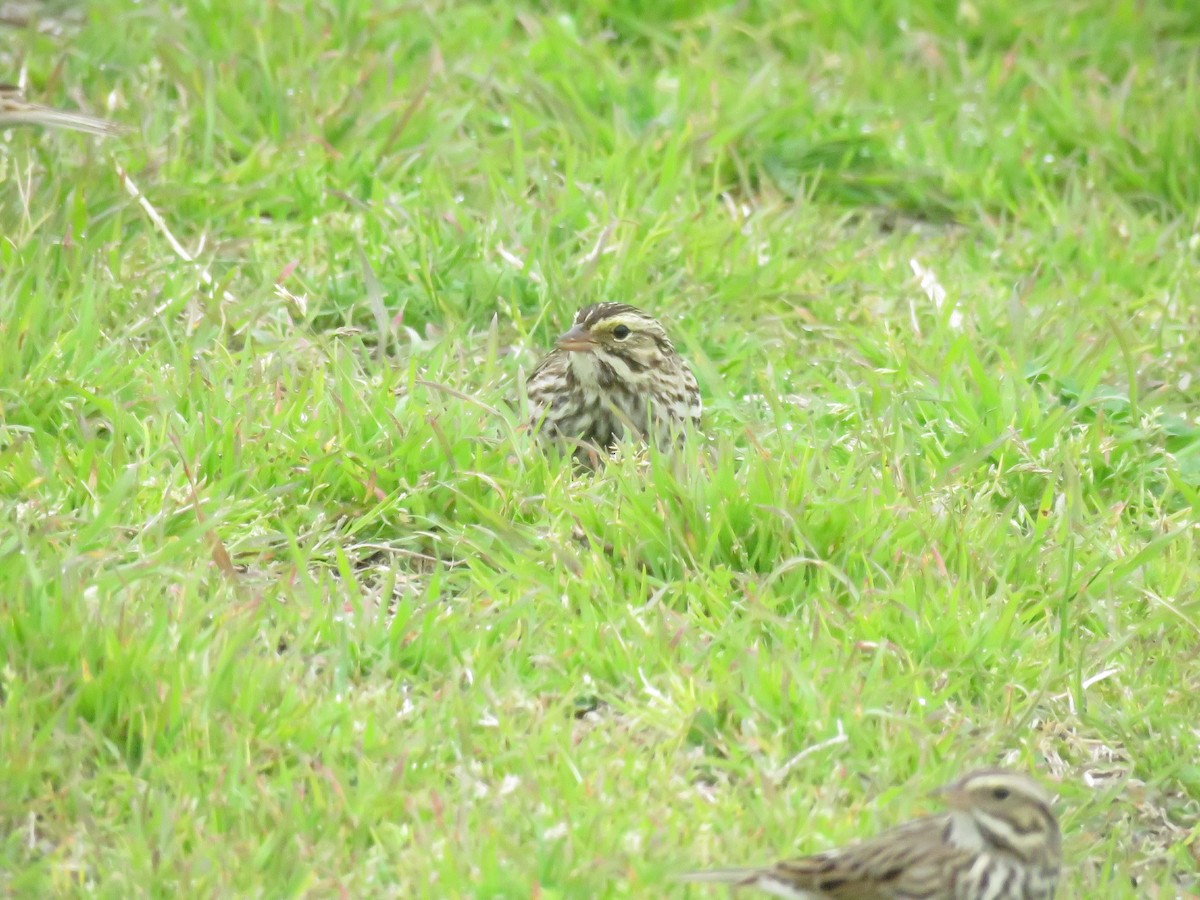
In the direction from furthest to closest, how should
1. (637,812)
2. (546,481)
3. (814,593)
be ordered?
(546,481) < (814,593) < (637,812)

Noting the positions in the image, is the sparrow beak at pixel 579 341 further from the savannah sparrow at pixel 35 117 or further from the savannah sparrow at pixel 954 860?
the savannah sparrow at pixel 954 860

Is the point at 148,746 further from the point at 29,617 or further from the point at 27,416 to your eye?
the point at 27,416


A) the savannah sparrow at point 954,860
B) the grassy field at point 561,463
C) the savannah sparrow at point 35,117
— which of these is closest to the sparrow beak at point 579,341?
the grassy field at point 561,463

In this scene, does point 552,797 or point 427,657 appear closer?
point 552,797

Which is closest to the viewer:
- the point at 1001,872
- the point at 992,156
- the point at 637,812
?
the point at 1001,872

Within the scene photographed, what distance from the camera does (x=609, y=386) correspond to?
641 cm

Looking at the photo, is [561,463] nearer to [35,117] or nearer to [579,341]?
[579,341]

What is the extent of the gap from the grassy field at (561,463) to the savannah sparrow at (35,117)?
15 cm

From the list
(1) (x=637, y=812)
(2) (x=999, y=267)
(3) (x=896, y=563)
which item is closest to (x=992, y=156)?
(2) (x=999, y=267)

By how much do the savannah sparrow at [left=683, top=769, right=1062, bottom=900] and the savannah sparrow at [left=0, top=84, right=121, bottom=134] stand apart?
425 cm

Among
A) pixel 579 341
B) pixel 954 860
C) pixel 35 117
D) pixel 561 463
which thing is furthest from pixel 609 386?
pixel 954 860

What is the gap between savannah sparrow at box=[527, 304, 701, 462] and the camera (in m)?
6.39

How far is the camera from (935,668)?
16.9 ft

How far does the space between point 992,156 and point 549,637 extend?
4452 millimetres
